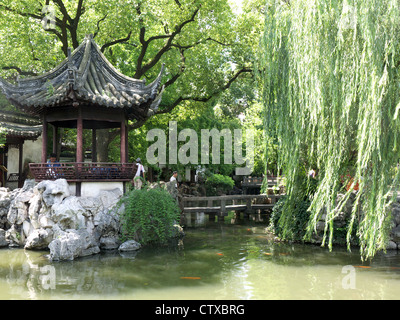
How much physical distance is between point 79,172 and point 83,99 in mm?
1852

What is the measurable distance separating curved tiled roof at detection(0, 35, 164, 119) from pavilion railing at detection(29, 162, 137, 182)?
1578mm

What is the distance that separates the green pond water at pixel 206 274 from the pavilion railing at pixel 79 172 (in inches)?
77.8

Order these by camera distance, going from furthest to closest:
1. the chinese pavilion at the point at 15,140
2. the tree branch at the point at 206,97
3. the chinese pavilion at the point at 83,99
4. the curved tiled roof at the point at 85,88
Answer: the chinese pavilion at the point at 15,140 < the tree branch at the point at 206,97 < the chinese pavilion at the point at 83,99 < the curved tiled roof at the point at 85,88

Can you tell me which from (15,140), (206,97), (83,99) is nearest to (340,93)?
(83,99)

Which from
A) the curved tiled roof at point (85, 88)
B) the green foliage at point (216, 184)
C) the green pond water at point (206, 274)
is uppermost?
the curved tiled roof at point (85, 88)

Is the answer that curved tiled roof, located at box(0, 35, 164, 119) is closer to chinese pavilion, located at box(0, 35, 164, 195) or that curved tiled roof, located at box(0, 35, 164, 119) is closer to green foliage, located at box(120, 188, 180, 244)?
chinese pavilion, located at box(0, 35, 164, 195)

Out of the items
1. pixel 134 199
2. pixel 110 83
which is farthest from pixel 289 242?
pixel 110 83

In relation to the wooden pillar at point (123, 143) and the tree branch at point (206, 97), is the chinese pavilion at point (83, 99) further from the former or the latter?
the tree branch at point (206, 97)

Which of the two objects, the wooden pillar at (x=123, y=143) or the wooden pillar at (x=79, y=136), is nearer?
the wooden pillar at (x=79, y=136)

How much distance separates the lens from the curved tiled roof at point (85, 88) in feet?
30.2

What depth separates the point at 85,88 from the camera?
952 centimetres

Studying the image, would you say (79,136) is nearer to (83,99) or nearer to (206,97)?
(83,99)

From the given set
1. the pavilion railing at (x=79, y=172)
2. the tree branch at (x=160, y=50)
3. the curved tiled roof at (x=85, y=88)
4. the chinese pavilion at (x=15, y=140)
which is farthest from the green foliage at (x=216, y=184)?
the pavilion railing at (x=79, y=172)

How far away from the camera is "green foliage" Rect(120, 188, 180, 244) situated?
Answer: 351 inches
